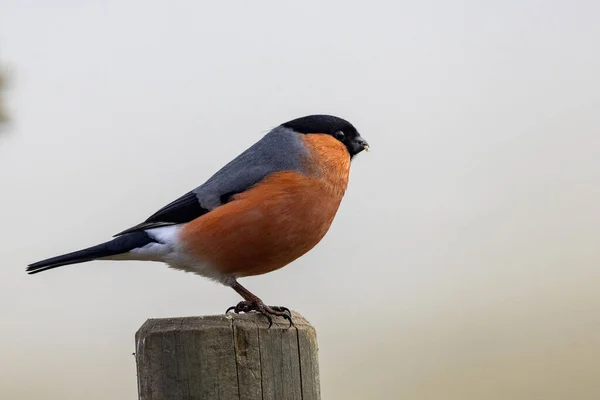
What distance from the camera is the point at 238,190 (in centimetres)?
376

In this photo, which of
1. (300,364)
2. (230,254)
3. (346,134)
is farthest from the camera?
(346,134)

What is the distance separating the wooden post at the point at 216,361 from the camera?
247cm

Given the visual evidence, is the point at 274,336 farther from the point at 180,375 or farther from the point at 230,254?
the point at 230,254

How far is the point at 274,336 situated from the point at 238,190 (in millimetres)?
1266

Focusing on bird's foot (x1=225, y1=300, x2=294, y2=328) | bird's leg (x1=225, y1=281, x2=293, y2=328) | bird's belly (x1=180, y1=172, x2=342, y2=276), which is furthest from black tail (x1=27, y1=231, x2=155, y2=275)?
bird's foot (x1=225, y1=300, x2=294, y2=328)

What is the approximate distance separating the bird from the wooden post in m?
0.80

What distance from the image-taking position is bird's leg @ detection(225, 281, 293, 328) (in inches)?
119

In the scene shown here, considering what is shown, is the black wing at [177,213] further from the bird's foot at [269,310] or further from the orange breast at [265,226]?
the bird's foot at [269,310]

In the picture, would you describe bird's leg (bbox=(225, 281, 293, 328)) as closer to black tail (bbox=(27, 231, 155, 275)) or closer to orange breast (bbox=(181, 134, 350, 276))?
orange breast (bbox=(181, 134, 350, 276))

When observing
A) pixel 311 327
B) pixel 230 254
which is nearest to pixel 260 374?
pixel 311 327

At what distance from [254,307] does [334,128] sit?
126 cm

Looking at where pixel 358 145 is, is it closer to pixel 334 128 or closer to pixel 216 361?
pixel 334 128

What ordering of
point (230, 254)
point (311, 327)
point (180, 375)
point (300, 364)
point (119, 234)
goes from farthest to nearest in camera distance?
1. point (119, 234)
2. point (230, 254)
3. point (311, 327)
4. point (300, 364)
5. point (180, 375)

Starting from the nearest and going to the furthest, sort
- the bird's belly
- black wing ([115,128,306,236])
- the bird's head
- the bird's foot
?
1. the bird's foot
2. the bird's belly
3. black wing ([115,128,306,236])
4. the bird's head
